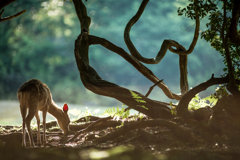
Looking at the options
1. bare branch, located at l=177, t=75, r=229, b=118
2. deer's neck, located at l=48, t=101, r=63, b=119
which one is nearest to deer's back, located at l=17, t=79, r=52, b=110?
deer's neck, located at l=48, t=101, r=63, b=119

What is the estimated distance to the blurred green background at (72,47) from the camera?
20969 mm

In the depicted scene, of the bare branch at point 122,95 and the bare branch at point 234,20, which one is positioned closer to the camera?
the bare branch at point 234,20

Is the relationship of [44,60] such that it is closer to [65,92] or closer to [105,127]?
[65,92]

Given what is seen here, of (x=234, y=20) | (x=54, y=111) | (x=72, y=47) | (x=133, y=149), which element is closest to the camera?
(x=133, y=149)

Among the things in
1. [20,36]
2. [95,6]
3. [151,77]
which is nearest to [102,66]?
[95,6]

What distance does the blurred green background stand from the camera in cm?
2097

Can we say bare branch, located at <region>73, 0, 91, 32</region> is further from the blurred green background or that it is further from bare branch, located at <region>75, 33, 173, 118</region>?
the blurred green background

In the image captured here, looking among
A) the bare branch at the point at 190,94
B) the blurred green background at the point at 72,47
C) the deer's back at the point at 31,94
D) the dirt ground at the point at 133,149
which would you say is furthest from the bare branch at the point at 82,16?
the blurred green background at the point at 72,47

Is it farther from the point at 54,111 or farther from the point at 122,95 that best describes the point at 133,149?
the point at 54,111

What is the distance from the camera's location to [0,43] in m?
20.6

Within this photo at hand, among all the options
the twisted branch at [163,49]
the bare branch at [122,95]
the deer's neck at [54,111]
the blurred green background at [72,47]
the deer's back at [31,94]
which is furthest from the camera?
the blurred green background at [72,47]

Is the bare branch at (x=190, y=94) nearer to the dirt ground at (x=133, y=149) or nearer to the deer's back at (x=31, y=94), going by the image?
the dirt ground at (x=133, y=149)

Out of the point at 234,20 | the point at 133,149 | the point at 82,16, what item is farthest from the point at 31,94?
the point at 234,20

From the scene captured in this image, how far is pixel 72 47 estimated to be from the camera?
22.5 m
